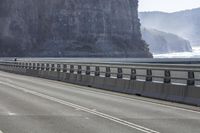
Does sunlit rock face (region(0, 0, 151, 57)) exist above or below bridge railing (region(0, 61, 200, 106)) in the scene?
above

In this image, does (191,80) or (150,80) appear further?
(150,80)

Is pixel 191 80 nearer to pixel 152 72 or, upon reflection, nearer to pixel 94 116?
pixel 94 116

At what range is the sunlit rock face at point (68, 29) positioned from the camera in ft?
480

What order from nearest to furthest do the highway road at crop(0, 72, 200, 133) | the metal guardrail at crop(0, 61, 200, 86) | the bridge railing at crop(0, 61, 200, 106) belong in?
the highway road at crop(0, 72, 200, 133) < the bridge railing at crop(0, 61, 200, 106) < the metal guardrail at crop(0, 61, 200, 86)

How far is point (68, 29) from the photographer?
155 meters

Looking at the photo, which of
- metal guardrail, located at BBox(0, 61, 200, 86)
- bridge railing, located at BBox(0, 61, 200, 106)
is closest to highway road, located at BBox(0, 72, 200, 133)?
bridge railing, located at BBox(0, 61, 200, 106)

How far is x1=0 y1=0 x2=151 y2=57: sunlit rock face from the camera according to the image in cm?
14625

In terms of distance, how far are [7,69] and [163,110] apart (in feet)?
161

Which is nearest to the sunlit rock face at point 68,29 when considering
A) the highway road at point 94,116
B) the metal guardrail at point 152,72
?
the metal guardrail at point 152,72

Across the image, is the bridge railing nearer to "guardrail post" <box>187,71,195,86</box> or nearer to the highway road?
"guardrail post" <box>187,71,195,86</box>

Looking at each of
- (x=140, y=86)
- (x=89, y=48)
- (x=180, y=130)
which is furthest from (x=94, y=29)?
(x=180, y=130)

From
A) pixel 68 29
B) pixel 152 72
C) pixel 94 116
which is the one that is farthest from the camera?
pixel 68 29

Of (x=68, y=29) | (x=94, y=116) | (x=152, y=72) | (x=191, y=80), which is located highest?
(x=68, y=29)

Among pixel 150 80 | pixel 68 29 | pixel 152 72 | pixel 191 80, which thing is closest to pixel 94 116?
pixel 191 80
